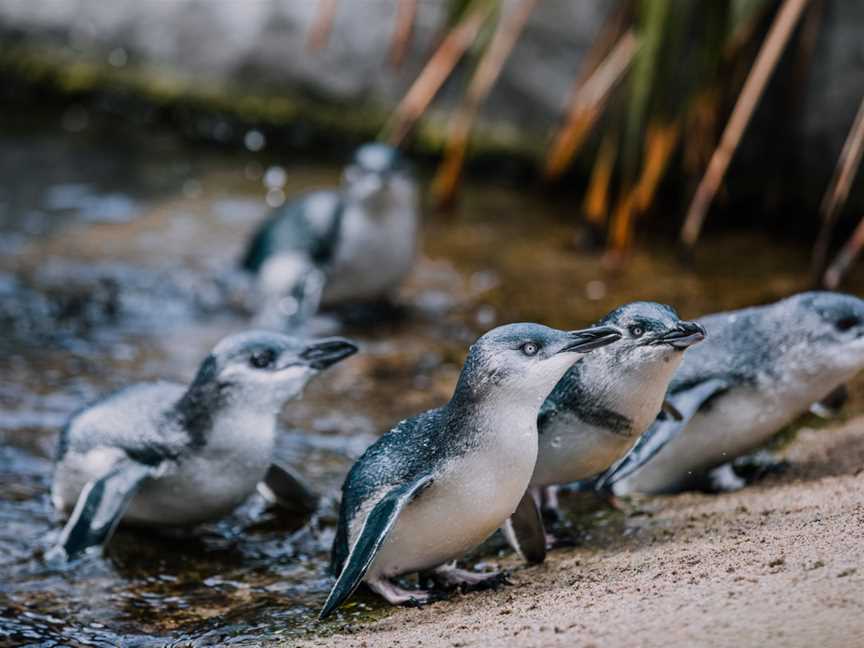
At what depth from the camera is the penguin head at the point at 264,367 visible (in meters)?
3.51

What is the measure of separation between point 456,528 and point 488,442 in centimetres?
21

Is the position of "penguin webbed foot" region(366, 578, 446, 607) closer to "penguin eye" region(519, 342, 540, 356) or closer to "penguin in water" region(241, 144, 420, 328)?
"penguin eye" region(519, 342, 540, 356)

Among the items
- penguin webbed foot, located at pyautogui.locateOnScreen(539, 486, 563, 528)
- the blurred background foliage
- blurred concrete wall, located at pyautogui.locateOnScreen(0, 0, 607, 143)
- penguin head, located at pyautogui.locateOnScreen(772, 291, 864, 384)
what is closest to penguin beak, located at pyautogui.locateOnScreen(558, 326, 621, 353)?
penguin webbed foot, located at pyautogui.locateOnScreen(539, 486, 563, 528)

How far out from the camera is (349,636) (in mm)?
2775

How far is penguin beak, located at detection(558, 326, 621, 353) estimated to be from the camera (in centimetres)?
287

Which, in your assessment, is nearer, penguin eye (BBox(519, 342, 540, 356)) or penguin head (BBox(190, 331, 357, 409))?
penguin eye (BBox(519, 342, 540, 356))

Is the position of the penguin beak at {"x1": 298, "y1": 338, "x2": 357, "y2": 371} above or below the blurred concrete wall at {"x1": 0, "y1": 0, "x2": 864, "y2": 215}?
below

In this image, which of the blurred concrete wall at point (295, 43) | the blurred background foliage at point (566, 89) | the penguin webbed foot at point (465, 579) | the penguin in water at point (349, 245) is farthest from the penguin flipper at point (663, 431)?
the blurred concrete wall at point (295, 43)

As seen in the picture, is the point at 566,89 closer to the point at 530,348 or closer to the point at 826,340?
the point at 826,340

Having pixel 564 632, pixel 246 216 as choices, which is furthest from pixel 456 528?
A: pixel 246 216

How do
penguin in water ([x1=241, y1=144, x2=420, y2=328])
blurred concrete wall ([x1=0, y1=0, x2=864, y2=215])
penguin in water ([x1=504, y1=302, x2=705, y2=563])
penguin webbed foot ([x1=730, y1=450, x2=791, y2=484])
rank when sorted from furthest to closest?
blurred concrete wall ([x1=0, y1=0, x2=864, y2=215]) → penguin in water ([x1=241, y1=144, x2=420, y2=328]) → penguin webbed foot ([x1=730, y1=450, x2=791, y2=484]) → penguin in water ([x1=504, y1=302, x2=705, y2=563])

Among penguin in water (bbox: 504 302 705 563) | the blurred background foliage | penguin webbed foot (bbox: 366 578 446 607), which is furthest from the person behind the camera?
the blurred background foliage

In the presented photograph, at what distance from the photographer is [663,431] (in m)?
3.46

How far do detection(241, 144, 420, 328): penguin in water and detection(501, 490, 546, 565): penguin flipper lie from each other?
8.85ft
